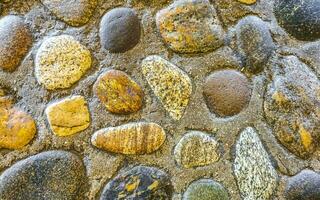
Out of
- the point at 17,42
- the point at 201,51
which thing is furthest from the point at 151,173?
the point at 17,42

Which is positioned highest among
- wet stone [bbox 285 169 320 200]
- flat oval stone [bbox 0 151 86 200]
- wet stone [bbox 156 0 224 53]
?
wet stone [bbox 156 0 224 53]

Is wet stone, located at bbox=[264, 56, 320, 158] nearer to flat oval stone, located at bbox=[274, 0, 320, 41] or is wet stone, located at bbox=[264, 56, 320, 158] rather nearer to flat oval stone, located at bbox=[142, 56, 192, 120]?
flat oval stone, located at bbox=[274, 0, 320, 41]

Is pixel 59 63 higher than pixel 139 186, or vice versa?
pixel 59 63

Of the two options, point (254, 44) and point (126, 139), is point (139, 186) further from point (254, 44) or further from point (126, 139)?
point (254, 44)

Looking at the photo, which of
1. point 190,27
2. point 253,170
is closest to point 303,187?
point 253,170

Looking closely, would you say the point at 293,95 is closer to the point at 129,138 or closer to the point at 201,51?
the point at 201,51

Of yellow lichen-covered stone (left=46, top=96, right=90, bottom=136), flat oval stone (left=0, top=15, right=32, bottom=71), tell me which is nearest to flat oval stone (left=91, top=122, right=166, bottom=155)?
yellow lichen-covered stone (left=46, top=96, right=90, bottom=136)
